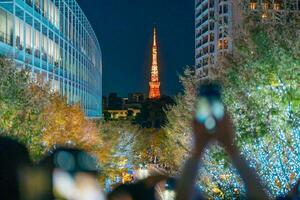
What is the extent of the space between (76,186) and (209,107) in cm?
73

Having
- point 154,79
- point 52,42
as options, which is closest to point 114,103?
point 154,79

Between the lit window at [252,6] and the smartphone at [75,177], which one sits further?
the lit window at [252,6]

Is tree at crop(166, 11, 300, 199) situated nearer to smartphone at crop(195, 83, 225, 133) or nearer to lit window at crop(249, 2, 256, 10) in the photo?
lit window at crop(249, 2, 256, 10)

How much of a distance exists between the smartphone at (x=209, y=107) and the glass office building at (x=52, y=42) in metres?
22.4

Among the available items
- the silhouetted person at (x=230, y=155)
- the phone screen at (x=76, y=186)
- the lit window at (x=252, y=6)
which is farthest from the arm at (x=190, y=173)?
the lit window at (x=252, y=6)

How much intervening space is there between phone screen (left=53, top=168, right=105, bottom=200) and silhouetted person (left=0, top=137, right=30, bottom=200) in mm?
150

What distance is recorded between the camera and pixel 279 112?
10742 millimetres

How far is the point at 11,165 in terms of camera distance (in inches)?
81.6

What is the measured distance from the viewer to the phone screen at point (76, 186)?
2.01m

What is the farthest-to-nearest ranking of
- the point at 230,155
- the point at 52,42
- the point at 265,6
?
the point at 52,42
the point at 265,6
the point at 230,155

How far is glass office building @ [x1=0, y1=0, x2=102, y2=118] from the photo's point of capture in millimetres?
28250

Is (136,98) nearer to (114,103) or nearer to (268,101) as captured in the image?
(114,103)

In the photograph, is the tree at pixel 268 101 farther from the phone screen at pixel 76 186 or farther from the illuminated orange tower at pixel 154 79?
the illuminated orange tower at pixel 154 79

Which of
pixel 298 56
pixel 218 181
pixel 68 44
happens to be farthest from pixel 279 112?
pixel 68 44
